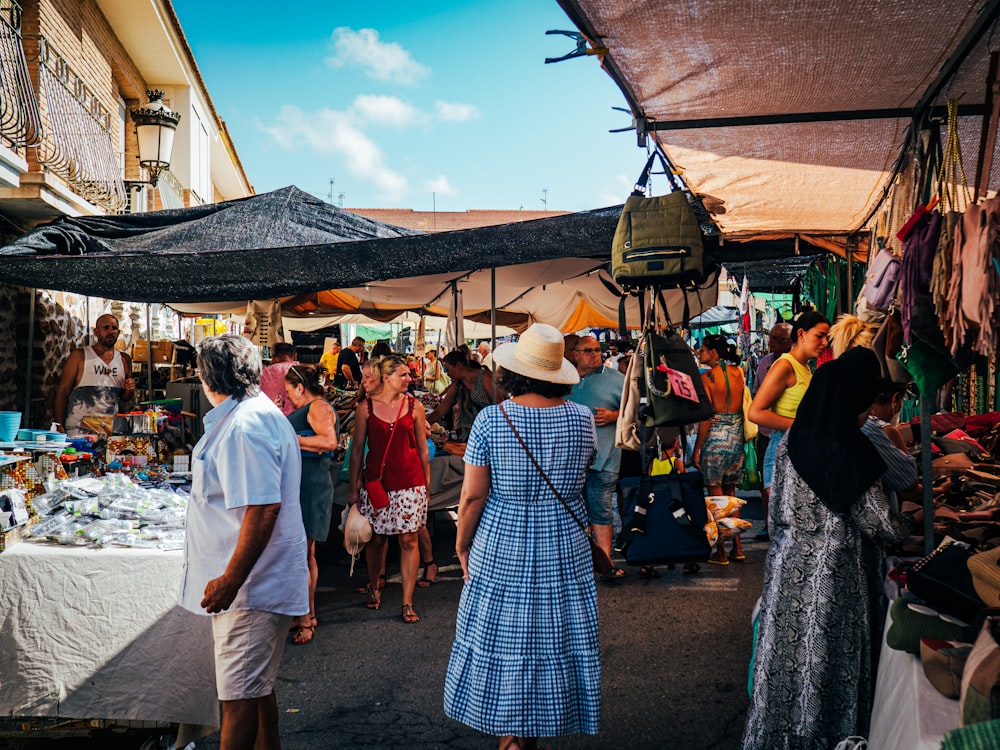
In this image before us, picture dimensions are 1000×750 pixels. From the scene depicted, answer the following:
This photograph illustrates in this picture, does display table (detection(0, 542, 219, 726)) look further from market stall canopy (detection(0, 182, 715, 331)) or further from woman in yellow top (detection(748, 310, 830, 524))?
woman in yellow top (detection(748, 310, 830, 524))

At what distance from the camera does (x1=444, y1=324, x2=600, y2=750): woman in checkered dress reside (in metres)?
3.16

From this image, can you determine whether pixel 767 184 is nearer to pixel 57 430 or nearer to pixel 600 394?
pixel 600 394

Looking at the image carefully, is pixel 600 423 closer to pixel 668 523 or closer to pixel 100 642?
pixel 668 523

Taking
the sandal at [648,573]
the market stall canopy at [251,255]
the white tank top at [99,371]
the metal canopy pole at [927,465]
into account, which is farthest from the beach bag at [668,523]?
the white tank top at [99,371]

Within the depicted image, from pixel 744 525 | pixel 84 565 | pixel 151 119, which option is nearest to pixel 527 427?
pixel 84 565

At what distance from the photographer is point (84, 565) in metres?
3.79

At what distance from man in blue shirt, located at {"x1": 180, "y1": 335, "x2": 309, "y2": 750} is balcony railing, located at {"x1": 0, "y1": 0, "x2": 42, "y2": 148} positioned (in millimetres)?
4977

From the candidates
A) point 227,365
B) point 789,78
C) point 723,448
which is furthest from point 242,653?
point 723,448

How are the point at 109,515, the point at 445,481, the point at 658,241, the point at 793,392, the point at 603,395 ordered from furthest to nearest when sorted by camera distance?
the point at 445,481 → the point at 603,395 → the point at 793,392 → the point at 658,241 → the point at 109,515

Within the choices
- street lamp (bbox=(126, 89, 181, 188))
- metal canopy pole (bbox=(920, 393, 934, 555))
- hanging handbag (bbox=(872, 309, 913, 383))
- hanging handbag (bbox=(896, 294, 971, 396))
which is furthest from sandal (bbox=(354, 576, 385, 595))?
street lamp (bbox=(126, 89, 181, 188))

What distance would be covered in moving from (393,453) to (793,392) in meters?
2.80

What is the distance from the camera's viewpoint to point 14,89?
22.1 ft

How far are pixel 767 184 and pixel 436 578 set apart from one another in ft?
13.3

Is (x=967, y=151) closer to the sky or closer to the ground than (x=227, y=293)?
closer to the sky
